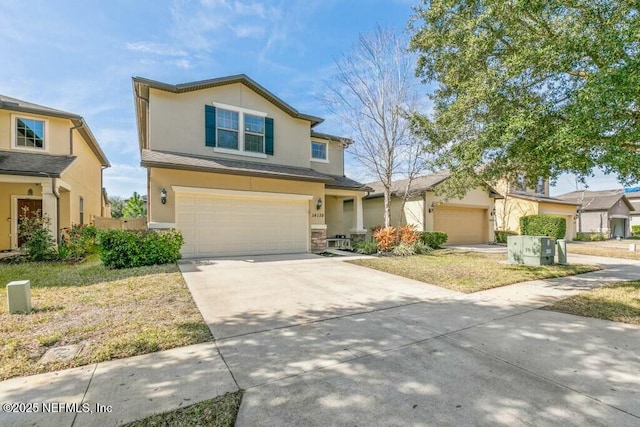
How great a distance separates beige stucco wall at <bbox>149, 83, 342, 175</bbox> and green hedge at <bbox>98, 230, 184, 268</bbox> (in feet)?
12.5

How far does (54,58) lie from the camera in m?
9.94

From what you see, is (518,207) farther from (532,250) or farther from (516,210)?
(532,250)

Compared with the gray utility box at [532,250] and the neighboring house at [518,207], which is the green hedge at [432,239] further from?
the neighboring house at [518,207]

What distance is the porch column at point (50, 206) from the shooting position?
396 inches

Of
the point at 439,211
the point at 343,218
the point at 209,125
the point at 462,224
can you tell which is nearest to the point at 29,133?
the point at 209,125

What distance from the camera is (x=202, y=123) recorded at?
462 inches

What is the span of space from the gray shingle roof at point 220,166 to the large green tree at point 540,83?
18.9 feet

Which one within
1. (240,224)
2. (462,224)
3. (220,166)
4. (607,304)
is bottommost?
(607,304)

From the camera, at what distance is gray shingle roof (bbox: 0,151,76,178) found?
977 centimetres

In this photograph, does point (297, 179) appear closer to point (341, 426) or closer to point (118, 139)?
point (341, 426)

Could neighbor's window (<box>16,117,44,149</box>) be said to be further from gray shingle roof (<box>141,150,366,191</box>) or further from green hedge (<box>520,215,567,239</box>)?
green hedge (<box>520,215,567,239</box>)

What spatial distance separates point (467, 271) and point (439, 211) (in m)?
9.47

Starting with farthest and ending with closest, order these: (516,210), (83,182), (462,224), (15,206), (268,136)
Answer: (516,210) → (462,224) → (83,182) → (268,136) → (15,206)

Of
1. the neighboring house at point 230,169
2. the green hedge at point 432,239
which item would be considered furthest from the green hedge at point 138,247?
the green hedge at point 432,239
